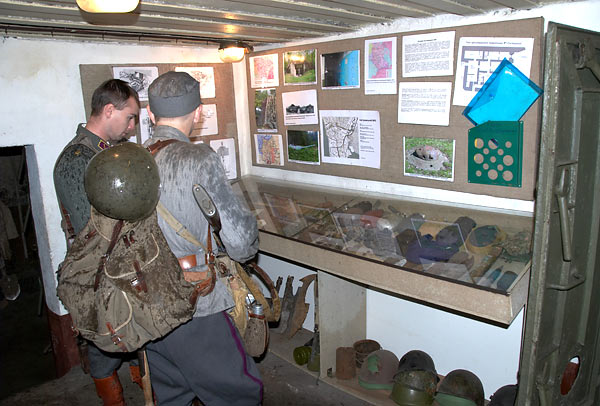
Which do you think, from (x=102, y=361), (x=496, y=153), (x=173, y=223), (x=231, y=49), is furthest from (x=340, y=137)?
(x=102, y=361)

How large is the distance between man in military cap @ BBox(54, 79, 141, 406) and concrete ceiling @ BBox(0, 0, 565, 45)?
0.46 m

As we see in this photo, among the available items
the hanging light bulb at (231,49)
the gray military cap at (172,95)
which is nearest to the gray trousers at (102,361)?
the gray military cap at (172,95)

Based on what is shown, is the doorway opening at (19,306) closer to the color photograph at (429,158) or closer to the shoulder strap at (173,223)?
the shoulder strap at (173,223)

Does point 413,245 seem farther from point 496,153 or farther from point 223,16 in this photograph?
point 223,16

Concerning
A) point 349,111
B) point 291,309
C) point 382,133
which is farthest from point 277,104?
point 291,309

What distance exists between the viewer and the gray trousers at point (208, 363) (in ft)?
6.93

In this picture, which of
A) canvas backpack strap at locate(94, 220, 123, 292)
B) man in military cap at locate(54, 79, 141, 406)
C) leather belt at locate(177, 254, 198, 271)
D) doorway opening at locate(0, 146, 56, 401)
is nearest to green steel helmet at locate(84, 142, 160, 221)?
canvas backpack strap at locate(94, 220, 123, 292)

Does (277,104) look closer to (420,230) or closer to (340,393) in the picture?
(420,230)

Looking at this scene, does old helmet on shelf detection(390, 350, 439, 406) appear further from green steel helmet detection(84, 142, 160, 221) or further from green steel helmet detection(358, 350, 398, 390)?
green steel helmet detection(84, 142, 160, 221)

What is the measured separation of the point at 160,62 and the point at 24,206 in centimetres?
502

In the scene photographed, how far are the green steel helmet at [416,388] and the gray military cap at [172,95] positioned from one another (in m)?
2.33

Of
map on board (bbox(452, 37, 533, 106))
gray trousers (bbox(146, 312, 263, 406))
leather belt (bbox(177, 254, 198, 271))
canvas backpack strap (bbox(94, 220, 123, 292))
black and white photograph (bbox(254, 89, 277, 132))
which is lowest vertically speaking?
gray trousers (bbox(146, 312, 263, 406))

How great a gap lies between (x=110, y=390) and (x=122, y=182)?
2.03m

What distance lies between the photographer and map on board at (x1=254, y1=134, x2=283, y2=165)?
441 centimetres
